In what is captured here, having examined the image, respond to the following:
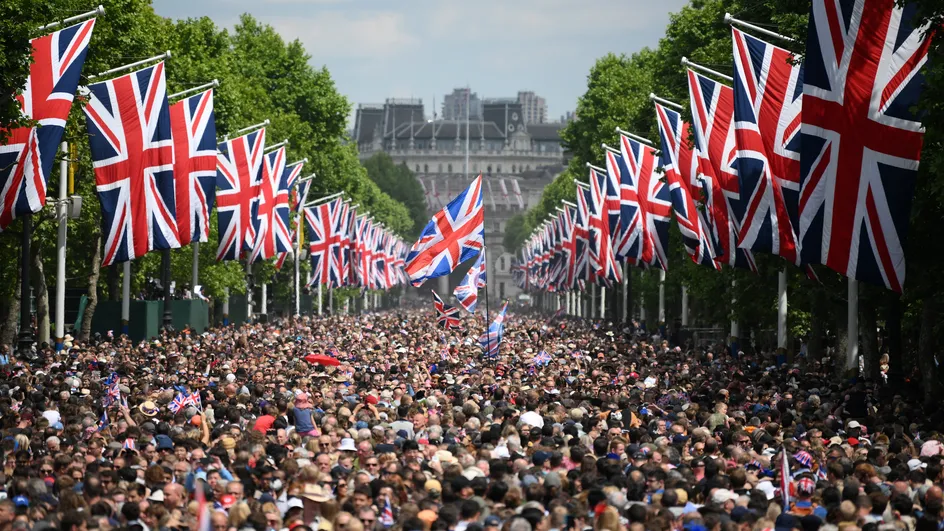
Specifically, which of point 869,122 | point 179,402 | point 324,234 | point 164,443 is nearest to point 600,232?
point 324,234

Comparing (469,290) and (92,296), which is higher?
(469,290)

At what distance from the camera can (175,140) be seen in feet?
125

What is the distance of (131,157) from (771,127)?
12.8 metres

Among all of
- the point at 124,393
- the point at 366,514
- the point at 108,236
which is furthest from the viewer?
the point at 108,236

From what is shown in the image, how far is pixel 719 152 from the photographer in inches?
1268

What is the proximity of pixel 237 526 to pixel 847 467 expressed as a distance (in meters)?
7.08

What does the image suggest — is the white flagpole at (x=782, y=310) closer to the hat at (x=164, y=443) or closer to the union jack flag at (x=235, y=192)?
the union jack flag at (x=235, y=192)

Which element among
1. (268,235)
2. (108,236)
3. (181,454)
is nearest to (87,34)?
(108,236)

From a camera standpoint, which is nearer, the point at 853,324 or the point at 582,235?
the point at 853,324

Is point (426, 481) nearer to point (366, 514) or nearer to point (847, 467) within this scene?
point (366, 514)

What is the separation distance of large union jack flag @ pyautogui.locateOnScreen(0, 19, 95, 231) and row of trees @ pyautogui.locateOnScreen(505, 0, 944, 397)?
11.9 meters

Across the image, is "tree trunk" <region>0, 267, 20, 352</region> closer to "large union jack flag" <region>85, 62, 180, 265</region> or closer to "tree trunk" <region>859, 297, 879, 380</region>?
"large union jack flag" <region>85, 62, 180, 265</region>

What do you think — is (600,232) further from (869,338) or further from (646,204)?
(869,338)

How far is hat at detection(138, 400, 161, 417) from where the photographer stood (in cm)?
2348
